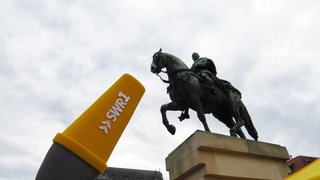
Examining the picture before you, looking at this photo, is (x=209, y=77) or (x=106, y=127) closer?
(x=106, y=127)

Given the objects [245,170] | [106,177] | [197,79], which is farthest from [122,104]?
[106,177]

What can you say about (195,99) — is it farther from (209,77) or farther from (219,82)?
(219,82)

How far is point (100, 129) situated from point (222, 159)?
4.89 metres

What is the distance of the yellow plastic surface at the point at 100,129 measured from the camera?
1610 mm

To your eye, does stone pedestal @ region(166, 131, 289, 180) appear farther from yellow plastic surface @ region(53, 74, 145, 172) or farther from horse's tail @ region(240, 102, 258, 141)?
yellow plastic surface @ region(53, 74, 145, 172)

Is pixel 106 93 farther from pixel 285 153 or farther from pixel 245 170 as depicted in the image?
pixel 285 153

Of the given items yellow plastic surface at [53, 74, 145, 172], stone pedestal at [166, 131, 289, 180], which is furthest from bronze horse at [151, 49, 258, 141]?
yellow plastic surface at [53, 74, 145, 172]

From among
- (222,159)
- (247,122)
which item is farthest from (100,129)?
(247,122)

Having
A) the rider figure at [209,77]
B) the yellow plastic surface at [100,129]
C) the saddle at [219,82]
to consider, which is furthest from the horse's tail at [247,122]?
the yellow plastic surface at [100,129]

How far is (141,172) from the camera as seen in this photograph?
45.2 metres

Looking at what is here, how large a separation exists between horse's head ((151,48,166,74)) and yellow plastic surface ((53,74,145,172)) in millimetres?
5885

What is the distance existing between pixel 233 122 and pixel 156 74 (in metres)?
Answer: 2.34

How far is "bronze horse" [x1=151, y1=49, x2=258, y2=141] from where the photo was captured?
7.13 meters

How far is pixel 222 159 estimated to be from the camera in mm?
6168
